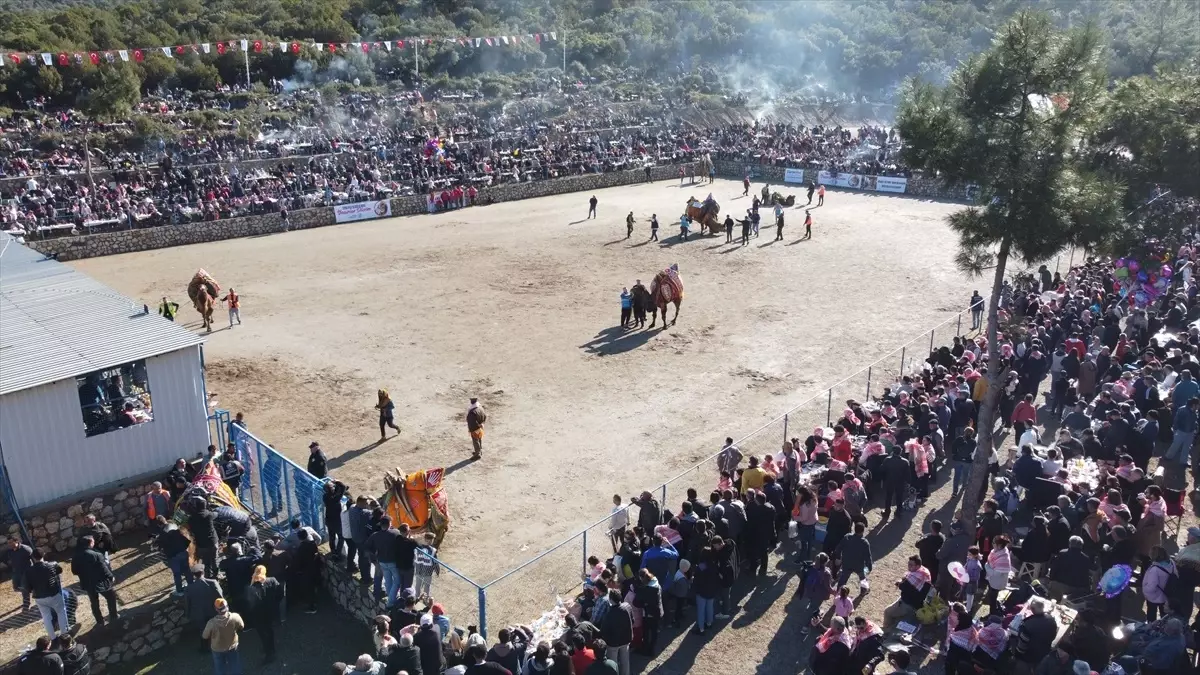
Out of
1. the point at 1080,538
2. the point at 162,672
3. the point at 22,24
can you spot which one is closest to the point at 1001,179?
the point at 1080,538

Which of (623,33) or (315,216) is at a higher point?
(623,33)

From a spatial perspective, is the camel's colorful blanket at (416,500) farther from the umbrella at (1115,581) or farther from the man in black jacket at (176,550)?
the umbrella at (1115,581)

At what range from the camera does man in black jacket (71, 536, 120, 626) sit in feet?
35.0

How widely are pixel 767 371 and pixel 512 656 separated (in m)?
12.7

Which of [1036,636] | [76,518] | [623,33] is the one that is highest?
[623,33]

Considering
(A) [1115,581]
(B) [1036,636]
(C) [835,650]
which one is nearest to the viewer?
(B) [1036,636]

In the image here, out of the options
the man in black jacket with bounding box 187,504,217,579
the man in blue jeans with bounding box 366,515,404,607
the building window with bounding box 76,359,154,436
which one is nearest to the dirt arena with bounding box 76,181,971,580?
A: the man in blue jeans with bounding box 366,515,404,607

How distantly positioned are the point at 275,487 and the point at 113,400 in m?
2.74

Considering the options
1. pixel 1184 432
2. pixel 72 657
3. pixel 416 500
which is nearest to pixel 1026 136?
pixel 1184 432

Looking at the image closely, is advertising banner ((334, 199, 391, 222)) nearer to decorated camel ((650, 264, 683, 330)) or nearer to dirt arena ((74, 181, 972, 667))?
dirt arena ((74, 181, 972, 667))

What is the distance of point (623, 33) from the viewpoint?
82250mm

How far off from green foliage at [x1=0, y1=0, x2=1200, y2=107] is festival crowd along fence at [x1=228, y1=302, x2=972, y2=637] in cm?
4149

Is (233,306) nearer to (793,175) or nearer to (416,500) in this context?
(416,500)

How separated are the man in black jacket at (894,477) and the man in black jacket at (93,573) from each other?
404 inches
